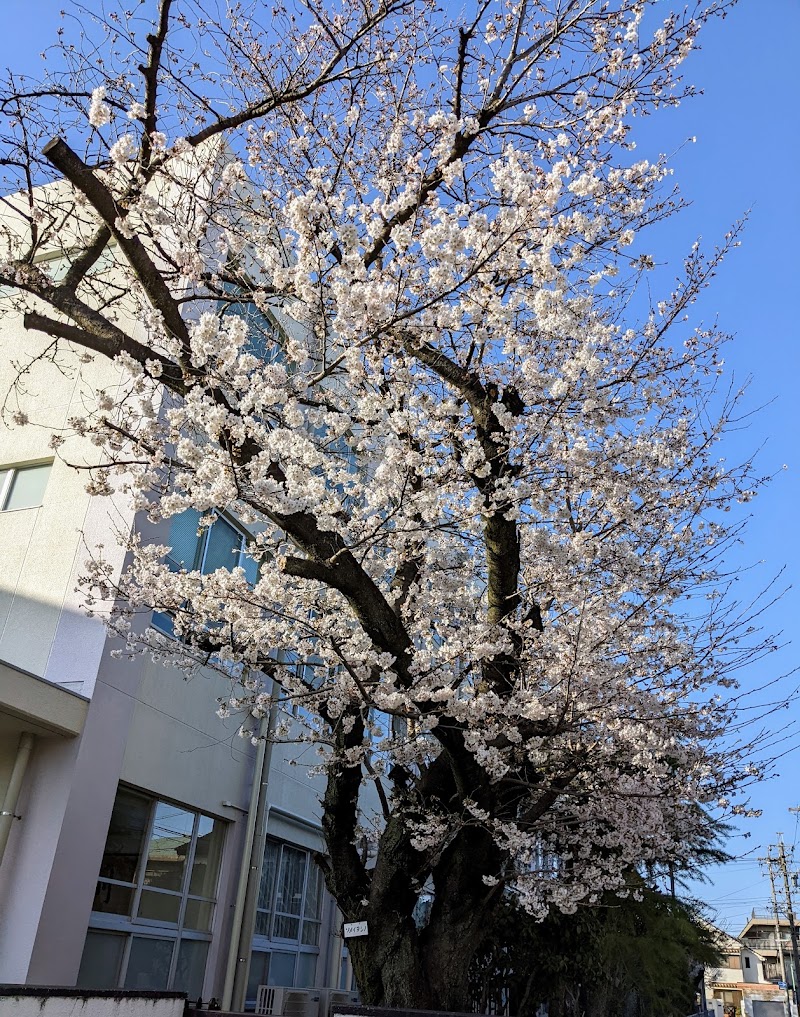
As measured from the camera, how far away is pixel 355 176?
19.4 ft

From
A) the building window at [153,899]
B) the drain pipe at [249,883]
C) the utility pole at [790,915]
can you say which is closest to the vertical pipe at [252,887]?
the drain pipe at [249,883]

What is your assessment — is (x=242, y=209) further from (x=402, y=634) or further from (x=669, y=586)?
(x=669, y=586)

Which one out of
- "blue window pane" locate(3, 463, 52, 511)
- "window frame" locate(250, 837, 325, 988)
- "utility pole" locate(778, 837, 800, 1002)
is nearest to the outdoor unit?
"window frame" locate(250, 837, 325, 988)

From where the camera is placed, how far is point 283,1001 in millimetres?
8953

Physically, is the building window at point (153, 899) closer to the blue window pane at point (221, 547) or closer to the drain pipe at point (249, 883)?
the drain pipe at point (249, 883)

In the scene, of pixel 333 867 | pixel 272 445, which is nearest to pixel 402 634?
pixel 272 445

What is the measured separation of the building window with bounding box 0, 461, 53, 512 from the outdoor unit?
569cm

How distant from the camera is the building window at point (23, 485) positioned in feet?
27.0

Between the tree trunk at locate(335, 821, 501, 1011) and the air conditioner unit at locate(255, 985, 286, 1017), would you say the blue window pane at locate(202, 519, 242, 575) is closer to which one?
the tree trunk at locate(335, 821, 501, 1011)

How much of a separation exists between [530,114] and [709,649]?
4.22 m

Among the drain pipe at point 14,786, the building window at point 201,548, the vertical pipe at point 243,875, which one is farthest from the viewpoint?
the building window at point 201,548

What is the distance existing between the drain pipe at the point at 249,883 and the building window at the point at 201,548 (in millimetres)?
1523

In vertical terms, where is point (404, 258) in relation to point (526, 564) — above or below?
above

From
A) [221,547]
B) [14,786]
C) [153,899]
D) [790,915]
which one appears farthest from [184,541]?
[790,915]
